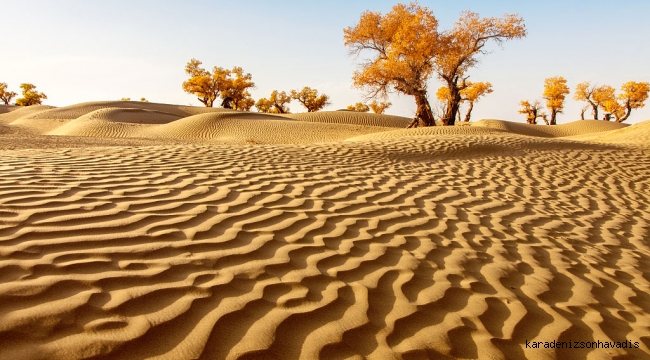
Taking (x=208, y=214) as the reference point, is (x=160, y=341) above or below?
below

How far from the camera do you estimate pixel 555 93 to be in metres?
39.3

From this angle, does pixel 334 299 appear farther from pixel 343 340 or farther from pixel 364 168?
pixel 364 168

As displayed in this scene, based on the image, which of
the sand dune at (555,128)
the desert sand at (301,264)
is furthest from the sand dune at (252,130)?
the desert sand at (301,264)

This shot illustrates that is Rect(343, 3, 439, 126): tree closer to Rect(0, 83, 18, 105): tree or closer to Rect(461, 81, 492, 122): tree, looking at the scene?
Rect(461, 81, 492, 122): tree

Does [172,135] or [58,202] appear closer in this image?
[58,202]

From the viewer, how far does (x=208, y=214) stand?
11.9ft

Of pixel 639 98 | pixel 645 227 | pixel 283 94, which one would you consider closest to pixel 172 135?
pixel 645 227

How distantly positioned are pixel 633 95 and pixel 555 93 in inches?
268

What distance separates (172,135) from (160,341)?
63.2ft

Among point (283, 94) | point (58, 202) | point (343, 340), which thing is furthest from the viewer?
point (283, 94)

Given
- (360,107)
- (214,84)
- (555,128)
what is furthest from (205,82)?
(555,128)

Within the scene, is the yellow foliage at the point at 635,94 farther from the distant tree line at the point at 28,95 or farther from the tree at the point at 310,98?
the distant tree line at the point at 28,95

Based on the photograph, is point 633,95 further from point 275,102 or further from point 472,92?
point 275,102

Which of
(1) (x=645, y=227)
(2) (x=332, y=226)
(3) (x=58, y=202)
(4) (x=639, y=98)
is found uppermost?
(4) (x=639, y=98)
